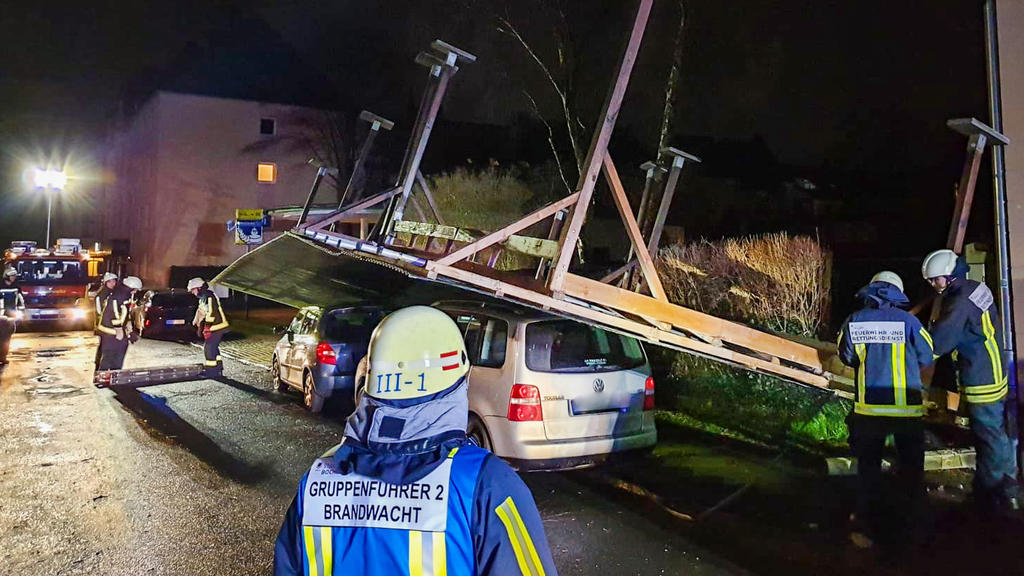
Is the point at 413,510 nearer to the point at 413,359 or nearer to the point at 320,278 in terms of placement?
the point at 413,359

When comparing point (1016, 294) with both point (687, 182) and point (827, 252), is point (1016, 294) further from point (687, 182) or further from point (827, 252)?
point (687, 182)

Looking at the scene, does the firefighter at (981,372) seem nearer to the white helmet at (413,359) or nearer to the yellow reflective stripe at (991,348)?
the yellow reflective stripe at (991,348)

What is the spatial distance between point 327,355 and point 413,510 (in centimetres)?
761

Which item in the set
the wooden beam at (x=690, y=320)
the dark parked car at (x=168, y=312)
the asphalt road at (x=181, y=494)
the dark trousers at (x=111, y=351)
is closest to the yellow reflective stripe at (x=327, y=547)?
the asphalt road at (x=181, y=494)

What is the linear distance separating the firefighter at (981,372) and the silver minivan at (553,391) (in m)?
2.42

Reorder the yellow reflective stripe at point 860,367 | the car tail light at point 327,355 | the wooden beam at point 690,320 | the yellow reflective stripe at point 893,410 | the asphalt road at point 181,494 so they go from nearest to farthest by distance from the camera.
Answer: the asphalt road at point 181,494
the yellow reflective stripe at point 893,410
the yellow reflective stripe at point 860,367
the wooden beam at point 690,320
the car tail light at point 327,355

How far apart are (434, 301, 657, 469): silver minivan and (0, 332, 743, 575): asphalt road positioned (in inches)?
18.6

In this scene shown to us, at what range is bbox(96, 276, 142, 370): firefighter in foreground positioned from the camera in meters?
10.4

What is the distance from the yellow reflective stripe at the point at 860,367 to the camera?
4793mm

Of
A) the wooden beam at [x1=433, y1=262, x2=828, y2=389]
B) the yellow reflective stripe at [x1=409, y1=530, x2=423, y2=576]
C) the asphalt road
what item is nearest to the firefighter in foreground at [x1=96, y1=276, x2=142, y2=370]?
the asphalt road

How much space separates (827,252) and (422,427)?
7761 millimetres

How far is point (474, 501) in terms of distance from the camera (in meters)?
1.63

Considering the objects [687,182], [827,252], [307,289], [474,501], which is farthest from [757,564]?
[687,182]

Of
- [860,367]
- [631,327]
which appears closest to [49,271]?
[631,327]
